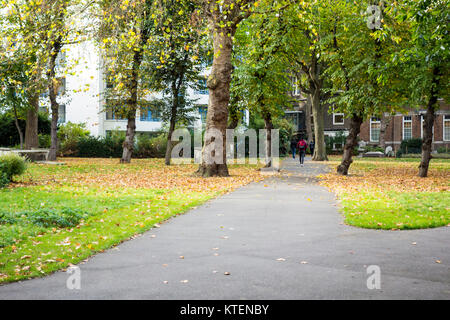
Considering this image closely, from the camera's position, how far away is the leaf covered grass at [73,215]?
21.1 ft

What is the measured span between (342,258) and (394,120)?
50.3m

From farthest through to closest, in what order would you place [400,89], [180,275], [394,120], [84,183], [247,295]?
[394,120], [400,89], [84,183], [180,275], [247,295]

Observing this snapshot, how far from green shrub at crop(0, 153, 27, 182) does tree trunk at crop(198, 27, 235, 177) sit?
767 cm

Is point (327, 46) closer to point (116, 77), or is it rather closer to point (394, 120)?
point (116, 77)

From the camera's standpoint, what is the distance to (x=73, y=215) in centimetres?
944

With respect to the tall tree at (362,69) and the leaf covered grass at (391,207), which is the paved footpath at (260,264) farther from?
the tall tree at (362,69)

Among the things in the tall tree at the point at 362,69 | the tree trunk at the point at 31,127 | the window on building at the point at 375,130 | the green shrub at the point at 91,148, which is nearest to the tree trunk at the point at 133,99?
the tree trunk at the point at 31,127

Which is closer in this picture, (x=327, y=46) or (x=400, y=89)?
(x=400, y=89)

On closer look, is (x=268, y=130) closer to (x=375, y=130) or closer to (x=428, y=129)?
(x=428, y=129)

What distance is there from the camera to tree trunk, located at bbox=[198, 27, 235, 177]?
20031 mm

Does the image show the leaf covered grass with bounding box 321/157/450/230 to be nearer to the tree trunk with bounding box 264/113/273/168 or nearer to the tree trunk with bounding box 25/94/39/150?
the tree trunk with bounding box 264/113/273/168

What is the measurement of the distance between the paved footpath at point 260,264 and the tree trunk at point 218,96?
10.6 metres

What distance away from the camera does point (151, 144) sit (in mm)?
42812
